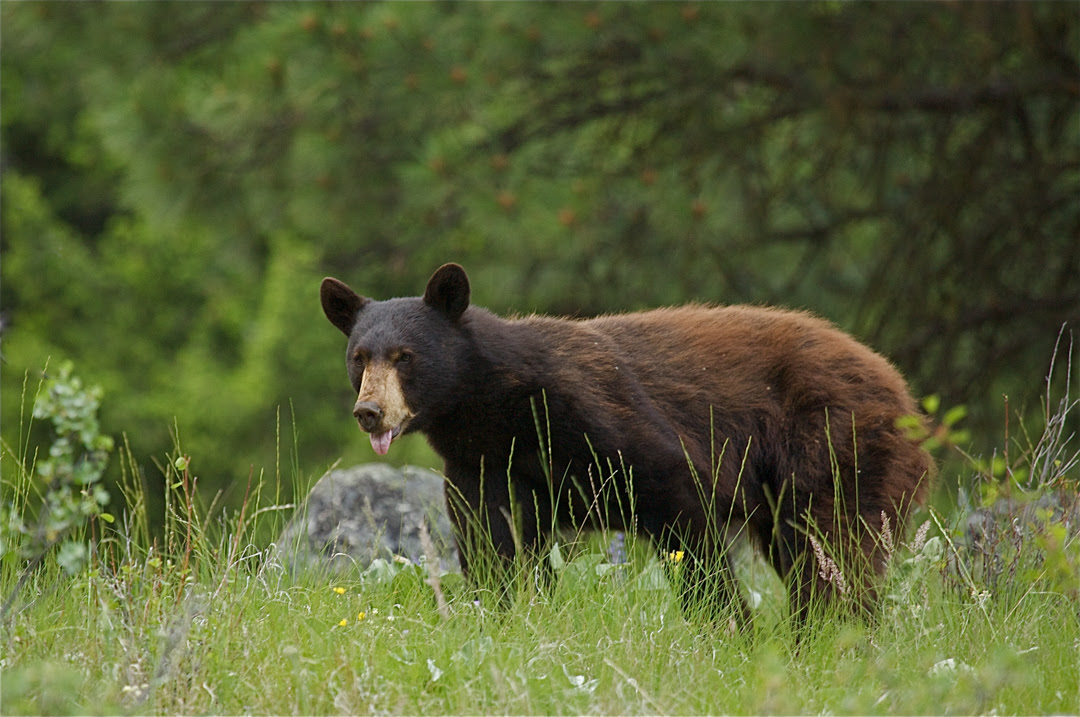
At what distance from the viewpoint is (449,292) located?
4621 mm

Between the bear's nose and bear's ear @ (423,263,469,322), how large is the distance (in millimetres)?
517

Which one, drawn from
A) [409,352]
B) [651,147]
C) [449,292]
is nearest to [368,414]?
[409,352]

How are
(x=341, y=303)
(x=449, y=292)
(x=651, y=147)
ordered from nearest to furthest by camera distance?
(x=449, y=292), (x=341, y=303), (x=651, y=147)

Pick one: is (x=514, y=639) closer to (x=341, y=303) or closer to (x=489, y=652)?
(x=489, y=652)

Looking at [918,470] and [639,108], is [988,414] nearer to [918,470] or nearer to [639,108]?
[639,108]

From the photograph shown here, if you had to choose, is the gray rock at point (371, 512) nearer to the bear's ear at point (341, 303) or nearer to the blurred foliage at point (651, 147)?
the bear's ear at point (341, 303)

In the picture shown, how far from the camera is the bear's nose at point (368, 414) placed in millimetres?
4242

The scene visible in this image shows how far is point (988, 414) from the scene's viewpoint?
8445mm

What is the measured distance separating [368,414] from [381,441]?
0.10 meters

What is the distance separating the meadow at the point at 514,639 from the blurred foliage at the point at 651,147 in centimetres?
Result: 370

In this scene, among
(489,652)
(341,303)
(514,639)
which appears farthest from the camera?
(341,303)

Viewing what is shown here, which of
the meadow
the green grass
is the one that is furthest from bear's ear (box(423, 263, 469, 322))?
the green grass

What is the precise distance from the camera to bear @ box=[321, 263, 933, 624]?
178 inches

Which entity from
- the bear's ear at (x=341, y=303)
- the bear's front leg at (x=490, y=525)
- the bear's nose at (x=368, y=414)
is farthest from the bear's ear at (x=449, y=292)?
the bear's front leg at (x=490, y=525)
